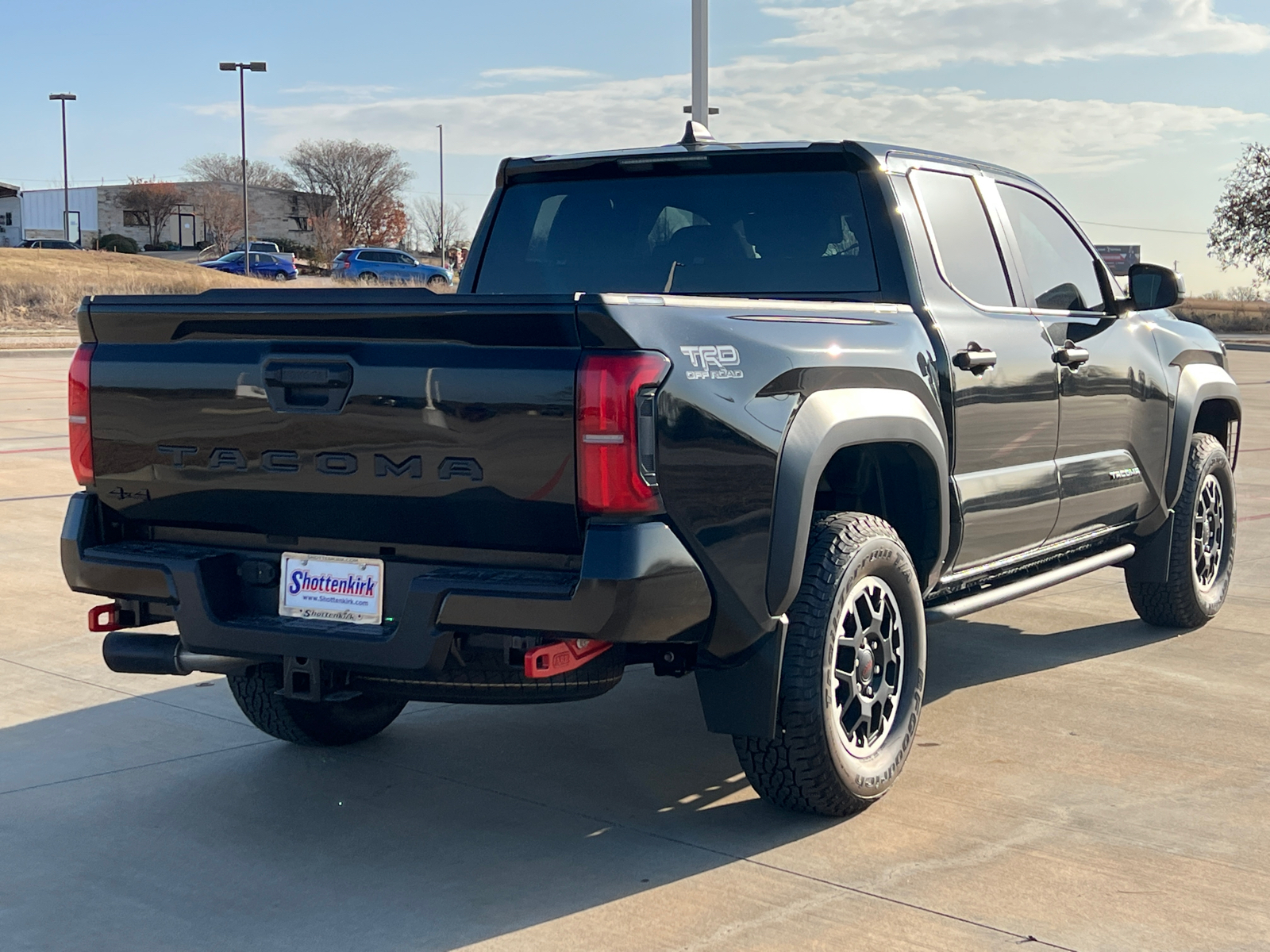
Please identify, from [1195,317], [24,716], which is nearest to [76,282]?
[1195,317]

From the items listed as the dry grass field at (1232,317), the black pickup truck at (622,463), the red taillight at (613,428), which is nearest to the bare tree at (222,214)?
the dry grass field at (1232,317)

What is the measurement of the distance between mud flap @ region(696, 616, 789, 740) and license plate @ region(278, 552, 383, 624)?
893 mm

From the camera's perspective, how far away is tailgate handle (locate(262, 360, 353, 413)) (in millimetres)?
3750

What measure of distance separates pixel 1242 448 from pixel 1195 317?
37659 millimetres

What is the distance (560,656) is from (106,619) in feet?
5.07

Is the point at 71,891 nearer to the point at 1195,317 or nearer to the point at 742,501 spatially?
the point at 742,501

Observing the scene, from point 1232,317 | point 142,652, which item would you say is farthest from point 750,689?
point 1232,317

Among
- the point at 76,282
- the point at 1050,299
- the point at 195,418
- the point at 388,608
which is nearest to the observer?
the point at 388,608

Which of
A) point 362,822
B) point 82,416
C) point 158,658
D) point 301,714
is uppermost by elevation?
point 82,416

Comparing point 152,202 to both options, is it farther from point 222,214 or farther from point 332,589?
point 332,589

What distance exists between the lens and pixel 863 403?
169 inches

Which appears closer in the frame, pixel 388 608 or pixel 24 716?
pixel 388 608

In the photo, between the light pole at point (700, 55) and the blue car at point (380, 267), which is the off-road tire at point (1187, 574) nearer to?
the light pole at point (700, 55)

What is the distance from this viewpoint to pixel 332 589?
3.82 m
